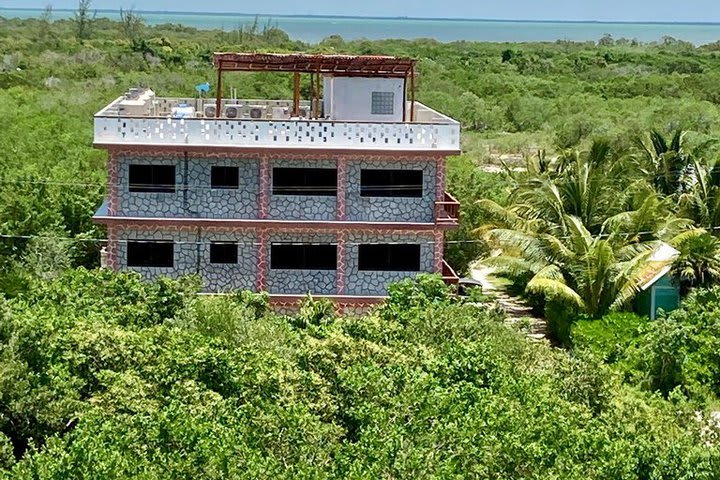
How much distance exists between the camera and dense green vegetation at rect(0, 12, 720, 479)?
48.4 ft

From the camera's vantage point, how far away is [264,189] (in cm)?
2677

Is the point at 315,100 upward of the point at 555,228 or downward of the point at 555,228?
upward

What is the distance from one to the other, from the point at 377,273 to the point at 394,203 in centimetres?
157

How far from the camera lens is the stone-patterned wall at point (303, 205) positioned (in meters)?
26.8

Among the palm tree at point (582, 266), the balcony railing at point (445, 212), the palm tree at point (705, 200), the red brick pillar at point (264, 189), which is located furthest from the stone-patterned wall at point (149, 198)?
the palm tree at point (705, 200)

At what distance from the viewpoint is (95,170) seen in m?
34.0

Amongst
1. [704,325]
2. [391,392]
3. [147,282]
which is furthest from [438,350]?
[147,282]

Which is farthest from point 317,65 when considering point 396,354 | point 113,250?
point 396,354

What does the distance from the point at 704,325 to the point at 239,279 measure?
9772mm

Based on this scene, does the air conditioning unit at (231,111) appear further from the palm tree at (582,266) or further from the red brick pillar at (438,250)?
the palm tree at (582,266)

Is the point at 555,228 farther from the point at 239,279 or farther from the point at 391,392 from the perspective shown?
the point at 391,392

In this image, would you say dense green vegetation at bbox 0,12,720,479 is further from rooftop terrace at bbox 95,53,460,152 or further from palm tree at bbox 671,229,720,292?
rooftop terrace at bbox 95,53,460,152

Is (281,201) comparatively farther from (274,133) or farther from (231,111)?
(231,111)

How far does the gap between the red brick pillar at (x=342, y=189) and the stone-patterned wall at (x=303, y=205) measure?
4.4 inches
